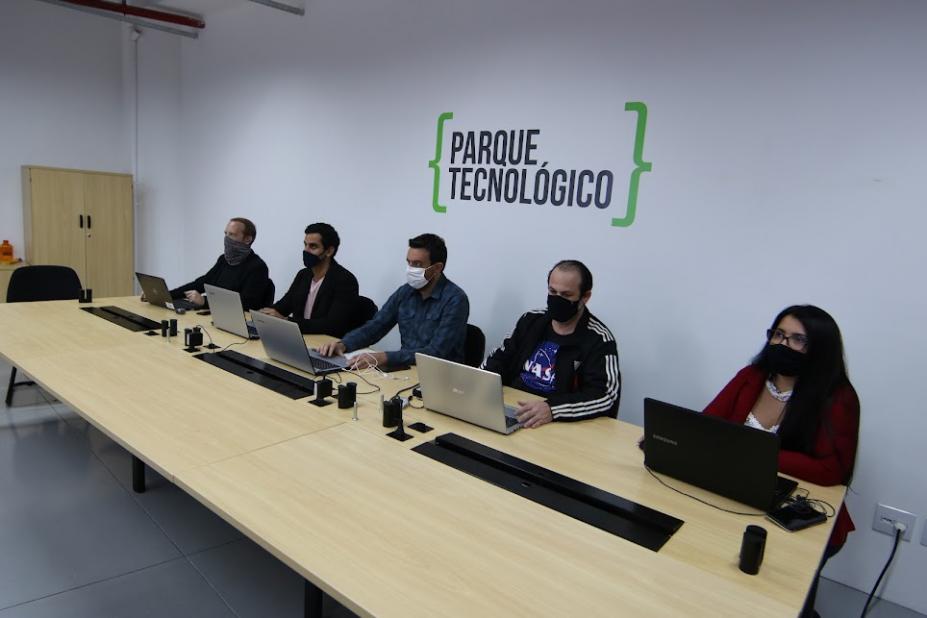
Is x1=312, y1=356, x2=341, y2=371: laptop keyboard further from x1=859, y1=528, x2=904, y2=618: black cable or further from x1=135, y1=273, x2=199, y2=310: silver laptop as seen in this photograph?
x1=859, y1=528, x2=904, y2=618: black cable

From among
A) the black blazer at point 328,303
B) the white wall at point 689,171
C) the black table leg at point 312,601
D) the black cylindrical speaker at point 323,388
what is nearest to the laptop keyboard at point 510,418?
the black cylindrical speaker at point 323,388

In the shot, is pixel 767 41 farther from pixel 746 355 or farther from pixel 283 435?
pixel 283 435

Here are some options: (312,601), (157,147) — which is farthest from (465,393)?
(157,147)

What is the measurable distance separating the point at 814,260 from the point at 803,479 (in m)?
1.11

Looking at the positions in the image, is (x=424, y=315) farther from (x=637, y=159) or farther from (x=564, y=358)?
(x=637, y=159)

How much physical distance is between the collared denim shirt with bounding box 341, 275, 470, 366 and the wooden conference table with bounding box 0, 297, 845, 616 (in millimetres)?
577

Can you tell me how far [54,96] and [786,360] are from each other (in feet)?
22.4

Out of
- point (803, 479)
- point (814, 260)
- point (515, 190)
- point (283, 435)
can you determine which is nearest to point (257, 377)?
point (283, 435)

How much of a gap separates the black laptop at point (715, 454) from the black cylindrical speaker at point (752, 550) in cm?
26

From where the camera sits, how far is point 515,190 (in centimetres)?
362

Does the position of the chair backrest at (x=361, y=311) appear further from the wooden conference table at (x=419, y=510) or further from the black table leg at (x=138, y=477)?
the black table leg at (x=138, y=477)

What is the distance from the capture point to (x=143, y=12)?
221 inches

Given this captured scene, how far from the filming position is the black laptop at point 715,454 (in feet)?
5.25

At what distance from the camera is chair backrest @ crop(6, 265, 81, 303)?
4.13 meters
